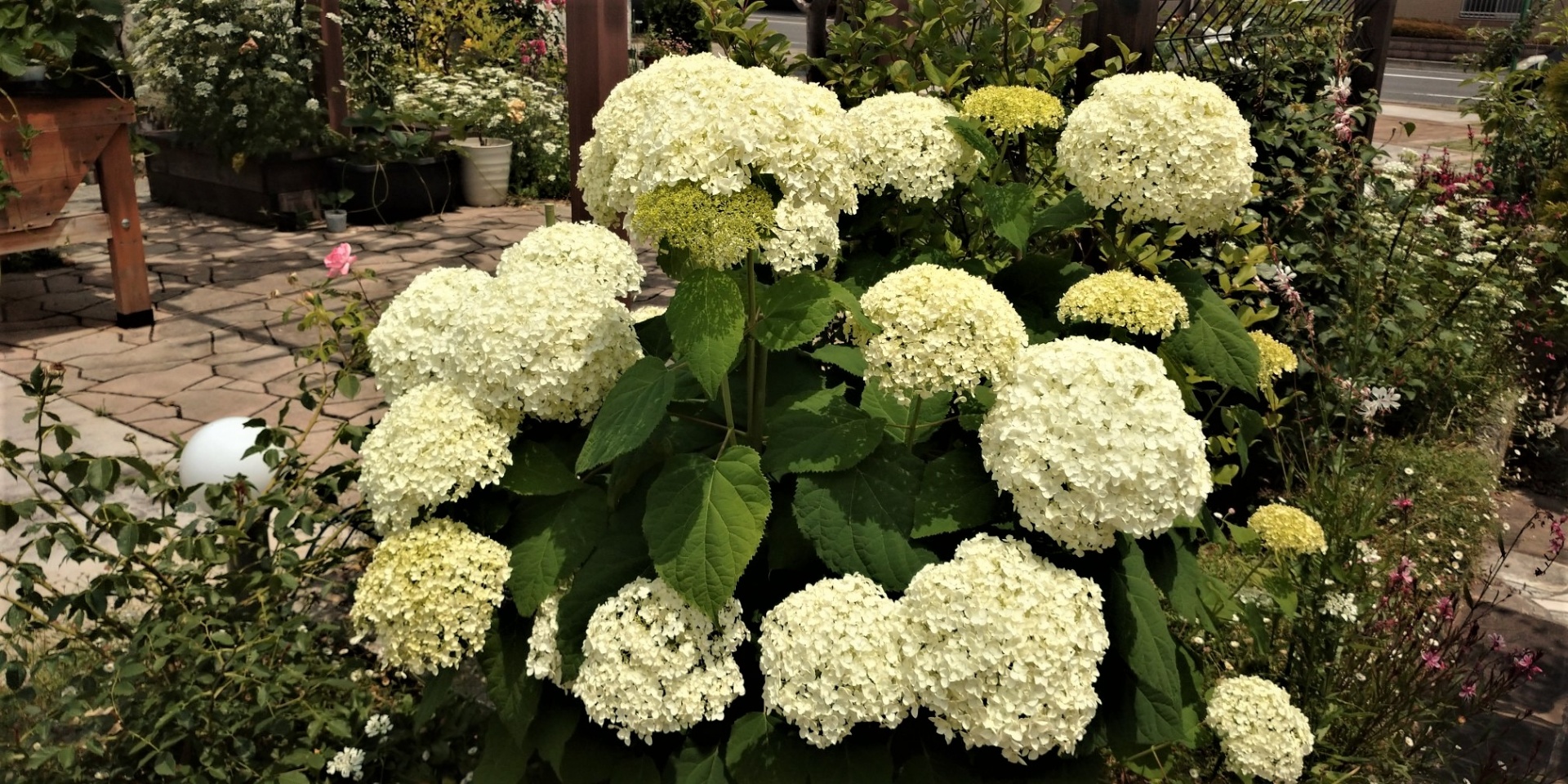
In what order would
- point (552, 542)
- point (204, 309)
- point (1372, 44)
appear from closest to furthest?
1. point (552, 542)
2. point (1372, 44)
3. point (204, 309)

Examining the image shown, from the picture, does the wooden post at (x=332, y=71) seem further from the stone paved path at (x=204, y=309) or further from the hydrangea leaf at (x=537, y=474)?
the hydrangea leaf at (x=537, y=474)

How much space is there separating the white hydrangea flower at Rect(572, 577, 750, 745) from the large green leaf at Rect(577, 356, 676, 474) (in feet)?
0.80

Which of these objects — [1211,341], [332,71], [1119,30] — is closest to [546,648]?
[1211,341]

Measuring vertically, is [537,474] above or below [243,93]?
below

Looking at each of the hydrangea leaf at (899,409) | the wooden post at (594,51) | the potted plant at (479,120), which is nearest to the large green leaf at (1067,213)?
the hydrangea leaf at (899,409)

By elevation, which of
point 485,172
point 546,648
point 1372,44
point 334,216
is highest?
point 1372,44

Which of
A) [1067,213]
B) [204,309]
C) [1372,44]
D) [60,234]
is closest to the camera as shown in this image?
[1067,213]

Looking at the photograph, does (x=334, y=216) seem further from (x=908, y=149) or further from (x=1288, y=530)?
(x=1288, y=530)

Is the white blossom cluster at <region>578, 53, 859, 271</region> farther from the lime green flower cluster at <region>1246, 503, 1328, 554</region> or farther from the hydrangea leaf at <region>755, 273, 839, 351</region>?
the lime green flower cluster at <region>1246, 503, 1328, 554</region>

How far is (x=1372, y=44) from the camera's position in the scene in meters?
4.98

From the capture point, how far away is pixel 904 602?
1.71 m

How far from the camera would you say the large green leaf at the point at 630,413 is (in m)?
1.67

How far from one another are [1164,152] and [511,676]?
1585 millimetres

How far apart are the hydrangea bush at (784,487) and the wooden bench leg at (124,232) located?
394 centimetres
